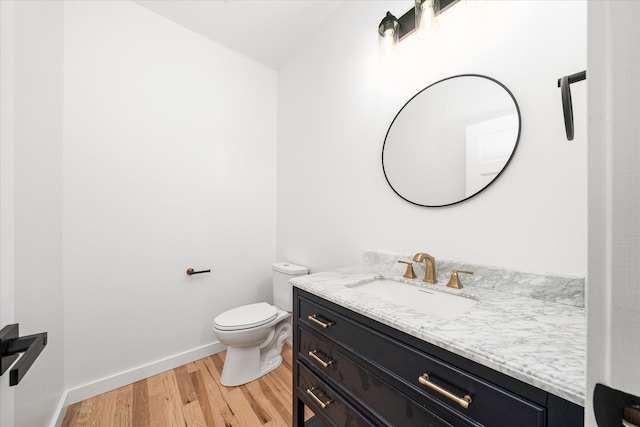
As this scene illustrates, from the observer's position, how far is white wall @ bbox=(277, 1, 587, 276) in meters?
0.88

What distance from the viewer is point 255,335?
1.67 metres

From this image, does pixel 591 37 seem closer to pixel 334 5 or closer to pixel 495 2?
pixel 495 2

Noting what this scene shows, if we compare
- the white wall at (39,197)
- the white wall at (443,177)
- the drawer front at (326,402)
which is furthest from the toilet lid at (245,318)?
the white wall at (39,197)

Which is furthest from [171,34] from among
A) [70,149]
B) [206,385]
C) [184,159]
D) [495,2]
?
[206,385]

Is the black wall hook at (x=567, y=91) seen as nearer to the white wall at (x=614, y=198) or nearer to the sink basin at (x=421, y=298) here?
the white wall at (x=614, y=198)

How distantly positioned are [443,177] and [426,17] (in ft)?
2.55

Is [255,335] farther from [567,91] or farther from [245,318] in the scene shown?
[567,91]

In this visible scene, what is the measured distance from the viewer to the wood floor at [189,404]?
1365 mm

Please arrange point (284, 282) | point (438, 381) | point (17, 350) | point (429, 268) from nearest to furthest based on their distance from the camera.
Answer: point (17, 350), point (438, 381), point (429, 268), point (284, 282)

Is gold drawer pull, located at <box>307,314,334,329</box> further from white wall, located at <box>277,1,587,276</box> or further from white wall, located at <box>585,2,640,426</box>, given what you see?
white wall, located at <box>585,2,640,426</box>

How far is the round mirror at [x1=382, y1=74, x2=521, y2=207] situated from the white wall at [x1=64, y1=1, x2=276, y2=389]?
4.73ft

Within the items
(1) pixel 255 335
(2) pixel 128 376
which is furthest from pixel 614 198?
(2) pixel 128 376

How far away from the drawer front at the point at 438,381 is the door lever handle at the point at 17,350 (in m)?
0.84

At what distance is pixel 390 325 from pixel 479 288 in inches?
21.8
